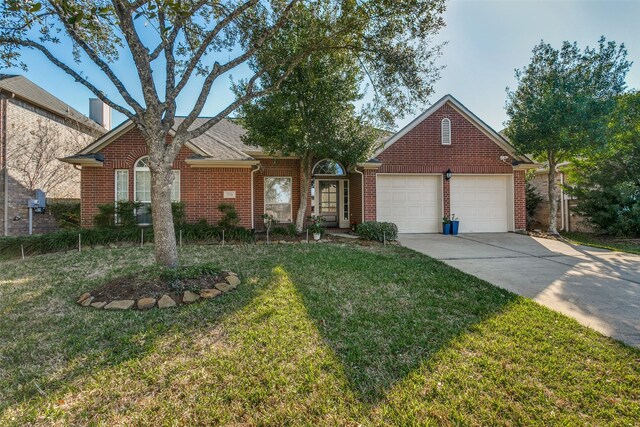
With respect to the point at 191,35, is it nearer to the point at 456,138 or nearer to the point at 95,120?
the point at 456,138

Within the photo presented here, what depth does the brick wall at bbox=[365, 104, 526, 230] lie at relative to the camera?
461 inches

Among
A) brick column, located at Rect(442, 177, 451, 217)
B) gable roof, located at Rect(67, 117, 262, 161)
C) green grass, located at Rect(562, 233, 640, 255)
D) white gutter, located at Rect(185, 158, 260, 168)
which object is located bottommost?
green grass, located at Rect(562, 233, 640, 255)

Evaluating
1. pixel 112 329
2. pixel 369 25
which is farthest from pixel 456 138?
pixel 112 329

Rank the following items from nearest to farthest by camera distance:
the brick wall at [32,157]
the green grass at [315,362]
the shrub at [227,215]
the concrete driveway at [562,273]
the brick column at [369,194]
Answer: the green grass at [315,362]
the concrete driveway at [562,273]
the shrub at [227,215]
the brick column at [369,194]
the brick wall at [32,157]

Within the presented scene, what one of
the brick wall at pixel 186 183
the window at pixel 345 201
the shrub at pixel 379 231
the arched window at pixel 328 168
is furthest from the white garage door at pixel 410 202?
the brick wall at pixel 186 183

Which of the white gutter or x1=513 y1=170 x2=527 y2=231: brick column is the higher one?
the white gutter

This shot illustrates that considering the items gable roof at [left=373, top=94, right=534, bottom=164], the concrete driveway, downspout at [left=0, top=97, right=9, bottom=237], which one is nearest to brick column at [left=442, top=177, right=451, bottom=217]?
the concrete driveway

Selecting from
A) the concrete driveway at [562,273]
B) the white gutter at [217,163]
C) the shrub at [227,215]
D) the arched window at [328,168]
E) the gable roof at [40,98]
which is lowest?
the concrete driveway at [562,273]

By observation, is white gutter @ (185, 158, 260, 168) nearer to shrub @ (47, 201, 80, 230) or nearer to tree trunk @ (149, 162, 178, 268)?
tree trunk @ (149, 162, 178, 268)

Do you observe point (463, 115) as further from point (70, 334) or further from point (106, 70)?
point (70, 334)

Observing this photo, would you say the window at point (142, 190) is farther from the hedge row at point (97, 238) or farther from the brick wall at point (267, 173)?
the brick wall at point (267, 173)

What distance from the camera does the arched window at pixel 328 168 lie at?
13328mm

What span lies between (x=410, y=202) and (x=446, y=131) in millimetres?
3183

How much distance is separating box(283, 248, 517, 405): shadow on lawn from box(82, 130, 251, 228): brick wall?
17.0 ft
